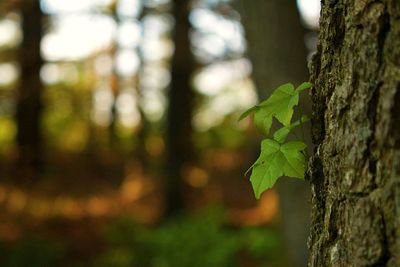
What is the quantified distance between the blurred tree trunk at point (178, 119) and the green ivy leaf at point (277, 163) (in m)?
8.40

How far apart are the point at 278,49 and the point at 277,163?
9.17 ft

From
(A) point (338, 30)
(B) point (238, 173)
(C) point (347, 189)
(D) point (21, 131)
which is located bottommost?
(B) point (238, 173)

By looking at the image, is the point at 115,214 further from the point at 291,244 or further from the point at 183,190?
the point at 291,244

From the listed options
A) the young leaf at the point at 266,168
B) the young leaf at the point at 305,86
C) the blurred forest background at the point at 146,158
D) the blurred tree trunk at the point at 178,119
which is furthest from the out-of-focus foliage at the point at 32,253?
the young leaf at the point at 305,86

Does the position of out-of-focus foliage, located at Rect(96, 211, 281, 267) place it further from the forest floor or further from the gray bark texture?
the gray bark texture

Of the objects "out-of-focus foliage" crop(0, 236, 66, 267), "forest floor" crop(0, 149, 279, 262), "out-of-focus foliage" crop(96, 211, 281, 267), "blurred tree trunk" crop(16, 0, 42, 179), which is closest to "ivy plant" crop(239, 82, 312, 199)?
"out-of-focus foliage" crop(96, 211, 281, 267)

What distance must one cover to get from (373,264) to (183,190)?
29.5 feet

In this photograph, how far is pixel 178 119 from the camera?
34.2ft

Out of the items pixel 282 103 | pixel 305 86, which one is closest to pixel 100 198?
pixel 282 103

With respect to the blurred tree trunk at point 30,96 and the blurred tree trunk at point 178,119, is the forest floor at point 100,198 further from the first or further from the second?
the blurred tree trunk at point 30,96

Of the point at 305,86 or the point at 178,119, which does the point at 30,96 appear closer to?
the point at 178,119

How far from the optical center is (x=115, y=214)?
33.0 feet

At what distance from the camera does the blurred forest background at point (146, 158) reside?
4.76m

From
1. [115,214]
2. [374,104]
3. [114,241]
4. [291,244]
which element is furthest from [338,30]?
[115,214]
